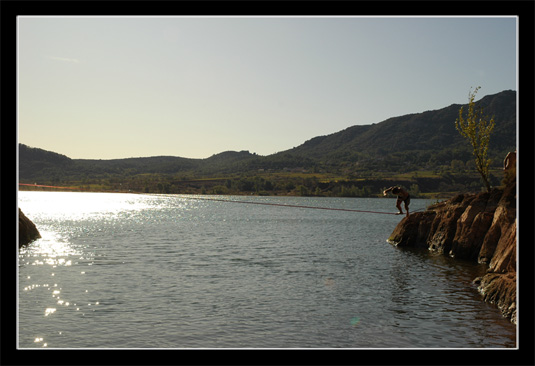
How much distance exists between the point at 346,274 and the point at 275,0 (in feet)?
102

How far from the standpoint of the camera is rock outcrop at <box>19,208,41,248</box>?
4910cm

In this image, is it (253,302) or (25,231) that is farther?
(25,231)

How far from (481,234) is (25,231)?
42.8 meters

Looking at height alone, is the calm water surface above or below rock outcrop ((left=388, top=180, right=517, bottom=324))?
below

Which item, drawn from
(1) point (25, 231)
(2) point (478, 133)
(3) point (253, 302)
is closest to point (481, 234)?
(2) point (478, 133)

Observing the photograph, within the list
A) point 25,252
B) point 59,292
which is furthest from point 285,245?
point 59,292

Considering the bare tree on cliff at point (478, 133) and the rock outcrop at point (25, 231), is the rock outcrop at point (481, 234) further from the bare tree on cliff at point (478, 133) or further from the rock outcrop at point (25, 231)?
the rock outcrop at point (25, 231)

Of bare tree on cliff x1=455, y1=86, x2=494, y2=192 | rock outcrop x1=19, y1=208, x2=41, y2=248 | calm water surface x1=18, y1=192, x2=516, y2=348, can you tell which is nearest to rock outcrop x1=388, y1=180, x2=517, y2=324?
calm water surface x1=18, y1=192, x2=516, y2=348

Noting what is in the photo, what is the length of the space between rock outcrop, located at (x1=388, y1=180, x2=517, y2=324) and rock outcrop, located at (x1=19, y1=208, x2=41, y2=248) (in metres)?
37.5

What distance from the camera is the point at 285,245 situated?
59.5 meters

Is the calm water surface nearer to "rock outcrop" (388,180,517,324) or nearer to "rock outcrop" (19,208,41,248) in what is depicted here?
"rock outcrop" (388,180,517,324)

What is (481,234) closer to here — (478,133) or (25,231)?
(478,133)

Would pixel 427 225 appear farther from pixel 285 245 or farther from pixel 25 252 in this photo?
pixel 25 252

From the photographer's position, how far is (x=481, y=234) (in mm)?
37469
